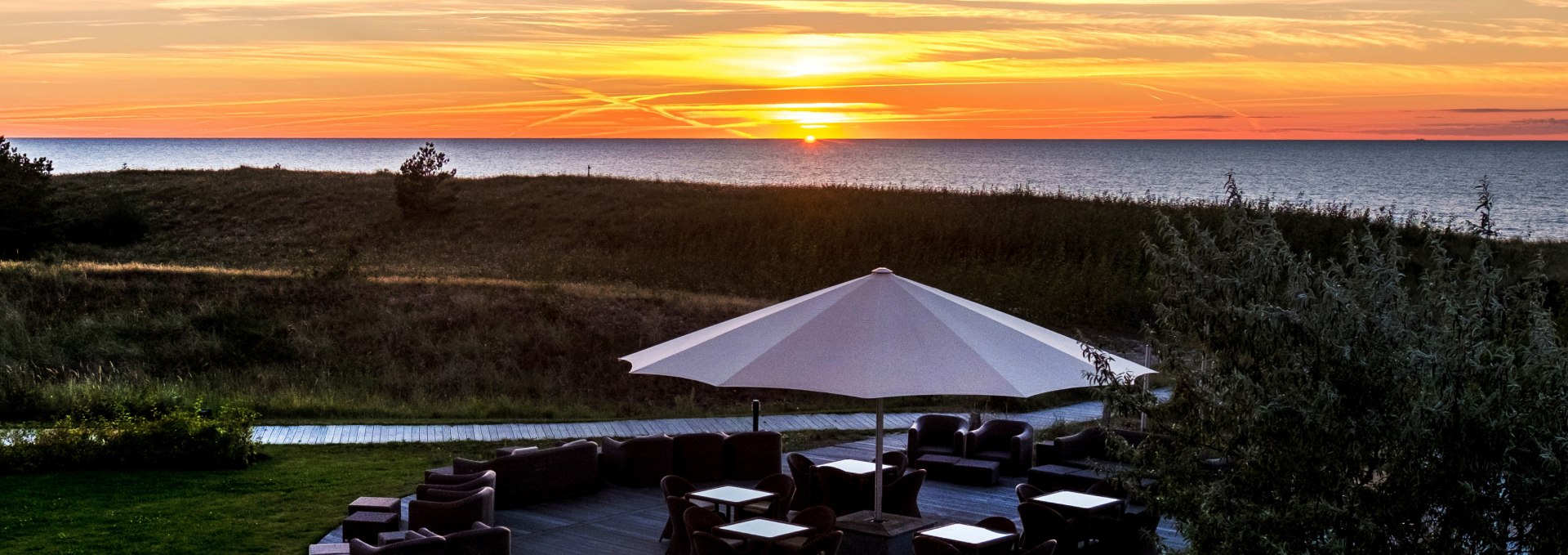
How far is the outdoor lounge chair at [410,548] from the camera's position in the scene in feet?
27.0

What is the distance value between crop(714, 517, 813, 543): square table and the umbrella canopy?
106 cm

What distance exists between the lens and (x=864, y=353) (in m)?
8.96

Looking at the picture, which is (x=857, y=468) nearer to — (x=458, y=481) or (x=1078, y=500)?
(x=1078, y=500)

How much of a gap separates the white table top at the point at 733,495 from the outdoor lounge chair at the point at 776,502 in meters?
0.08

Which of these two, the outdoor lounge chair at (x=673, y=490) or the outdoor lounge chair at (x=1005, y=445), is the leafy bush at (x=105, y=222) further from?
the outdoor lounge chair at (x=673, y=490)

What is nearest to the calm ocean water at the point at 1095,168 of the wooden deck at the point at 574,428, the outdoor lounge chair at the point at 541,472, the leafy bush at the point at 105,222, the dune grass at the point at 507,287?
the dune grass at the point at 507,287

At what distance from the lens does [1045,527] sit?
9859 millimetres

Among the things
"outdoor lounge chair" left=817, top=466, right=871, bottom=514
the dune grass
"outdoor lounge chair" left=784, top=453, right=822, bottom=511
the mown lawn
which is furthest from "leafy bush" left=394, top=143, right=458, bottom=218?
"outdoor lounge chair" left=817, top=466, right=871, bottom=514

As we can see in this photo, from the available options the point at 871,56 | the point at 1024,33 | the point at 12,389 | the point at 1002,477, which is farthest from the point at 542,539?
the point at 871,56

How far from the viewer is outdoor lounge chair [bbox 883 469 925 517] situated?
10.7 meters

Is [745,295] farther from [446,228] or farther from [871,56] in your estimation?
[446,228]

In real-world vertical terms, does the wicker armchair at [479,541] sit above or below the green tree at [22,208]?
below

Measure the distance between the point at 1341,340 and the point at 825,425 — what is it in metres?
11.9

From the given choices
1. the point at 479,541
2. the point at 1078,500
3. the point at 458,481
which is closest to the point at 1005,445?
the point at 1078,500
